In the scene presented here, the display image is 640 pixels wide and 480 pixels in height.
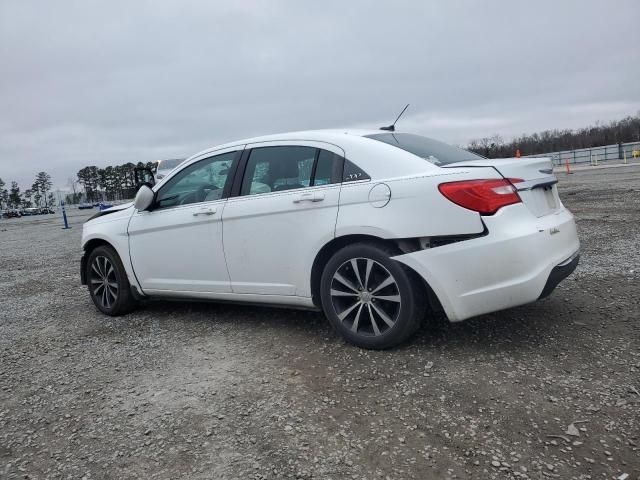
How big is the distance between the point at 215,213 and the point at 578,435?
9.93ft

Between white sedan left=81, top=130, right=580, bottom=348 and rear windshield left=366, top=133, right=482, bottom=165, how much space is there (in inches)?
0.9

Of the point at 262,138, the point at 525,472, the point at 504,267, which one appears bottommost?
the point at 525,472

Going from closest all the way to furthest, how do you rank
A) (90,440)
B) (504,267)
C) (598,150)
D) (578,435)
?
(578,435)
(90,440)
(504,267)
(598,150)

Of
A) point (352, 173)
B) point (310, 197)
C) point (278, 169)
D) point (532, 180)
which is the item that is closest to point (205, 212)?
point (278, 169)

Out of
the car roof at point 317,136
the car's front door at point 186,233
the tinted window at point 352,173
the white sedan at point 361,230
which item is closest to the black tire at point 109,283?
the car's front door at point 186,233

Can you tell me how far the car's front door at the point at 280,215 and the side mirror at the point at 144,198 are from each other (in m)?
1.02

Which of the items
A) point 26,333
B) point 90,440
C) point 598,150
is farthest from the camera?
point 598,150

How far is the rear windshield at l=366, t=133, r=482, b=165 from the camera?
3.65 metres

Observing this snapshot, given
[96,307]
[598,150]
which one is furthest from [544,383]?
[598,150]

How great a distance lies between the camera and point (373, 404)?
9.24ft

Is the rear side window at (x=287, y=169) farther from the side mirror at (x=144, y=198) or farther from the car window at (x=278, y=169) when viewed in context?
the side mirror at (x=144, y=198)

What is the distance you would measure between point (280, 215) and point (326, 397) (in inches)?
57.1

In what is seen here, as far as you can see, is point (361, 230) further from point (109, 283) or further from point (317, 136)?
point (109, 283)

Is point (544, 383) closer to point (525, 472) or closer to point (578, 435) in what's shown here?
point (578, 435)
